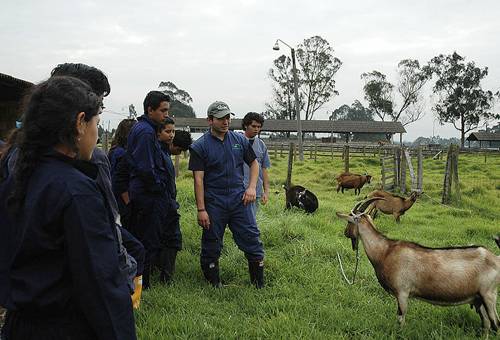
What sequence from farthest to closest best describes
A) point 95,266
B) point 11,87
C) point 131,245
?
point 11,87
point 131,245
point 95,266

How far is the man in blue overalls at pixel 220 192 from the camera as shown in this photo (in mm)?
4320

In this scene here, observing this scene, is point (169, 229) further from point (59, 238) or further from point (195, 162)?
point (59, 238)

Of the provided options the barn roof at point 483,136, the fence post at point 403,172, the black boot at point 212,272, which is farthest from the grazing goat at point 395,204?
the barn roof at point 483,136

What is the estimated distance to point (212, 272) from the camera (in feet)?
14.5

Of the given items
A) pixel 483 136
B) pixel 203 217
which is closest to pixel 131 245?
pixel 203 217

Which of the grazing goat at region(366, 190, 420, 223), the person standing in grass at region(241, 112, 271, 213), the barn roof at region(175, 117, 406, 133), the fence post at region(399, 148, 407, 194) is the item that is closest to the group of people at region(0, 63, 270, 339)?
the person standing in grass at region(241, 112, 271, 213)

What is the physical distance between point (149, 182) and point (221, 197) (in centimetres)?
73

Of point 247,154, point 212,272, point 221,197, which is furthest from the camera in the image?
point 247,154

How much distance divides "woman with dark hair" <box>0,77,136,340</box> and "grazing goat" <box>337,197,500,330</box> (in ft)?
8.38

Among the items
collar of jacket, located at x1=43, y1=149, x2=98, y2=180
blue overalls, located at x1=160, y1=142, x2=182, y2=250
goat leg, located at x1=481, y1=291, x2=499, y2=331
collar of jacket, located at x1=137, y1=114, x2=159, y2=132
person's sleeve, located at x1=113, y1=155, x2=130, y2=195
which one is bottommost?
goat leg, located at x1=481, y1=291, x2=499, y2=331

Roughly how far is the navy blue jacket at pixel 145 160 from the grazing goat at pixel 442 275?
2106 millimetres

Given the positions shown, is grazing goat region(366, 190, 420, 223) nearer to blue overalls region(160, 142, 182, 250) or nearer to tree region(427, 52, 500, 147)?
blue overalls region(160, 142, 182, 250)

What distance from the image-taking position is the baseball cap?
4281 mm

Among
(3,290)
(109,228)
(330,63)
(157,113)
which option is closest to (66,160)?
(109,228)
